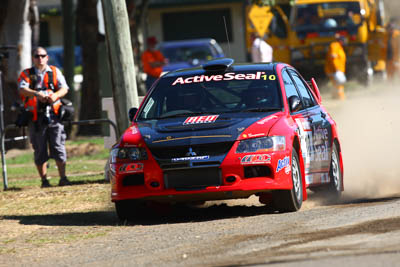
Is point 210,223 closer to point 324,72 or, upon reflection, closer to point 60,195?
point 60,195

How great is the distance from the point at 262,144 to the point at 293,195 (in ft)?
→ 2.04

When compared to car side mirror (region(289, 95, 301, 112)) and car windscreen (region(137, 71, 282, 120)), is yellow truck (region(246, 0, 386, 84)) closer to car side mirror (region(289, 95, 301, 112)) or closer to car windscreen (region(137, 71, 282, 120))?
car windscreen (region(137, 71, 282, 120))

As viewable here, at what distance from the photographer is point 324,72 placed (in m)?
32.9

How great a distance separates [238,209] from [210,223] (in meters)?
1.26

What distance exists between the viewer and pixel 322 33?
3206cm

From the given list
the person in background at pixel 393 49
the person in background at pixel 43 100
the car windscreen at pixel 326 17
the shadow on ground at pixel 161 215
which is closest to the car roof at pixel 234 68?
the shadow on ground at pixel 161 215

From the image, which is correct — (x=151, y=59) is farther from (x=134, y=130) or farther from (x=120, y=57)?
(x=134, y=130)

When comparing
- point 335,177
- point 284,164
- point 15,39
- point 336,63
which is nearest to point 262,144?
point 284,164

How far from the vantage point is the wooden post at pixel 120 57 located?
13.9 meters

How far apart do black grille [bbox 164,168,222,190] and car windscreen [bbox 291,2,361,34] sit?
889 inches

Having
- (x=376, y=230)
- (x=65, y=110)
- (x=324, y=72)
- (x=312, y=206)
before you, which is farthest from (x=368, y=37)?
(x=376, y=230)

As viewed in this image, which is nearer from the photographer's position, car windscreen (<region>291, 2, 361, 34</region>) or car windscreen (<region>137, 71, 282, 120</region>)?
car windscreen (<region>137, 71, 282, 120</region>)

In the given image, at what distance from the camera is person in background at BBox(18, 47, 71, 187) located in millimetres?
14141

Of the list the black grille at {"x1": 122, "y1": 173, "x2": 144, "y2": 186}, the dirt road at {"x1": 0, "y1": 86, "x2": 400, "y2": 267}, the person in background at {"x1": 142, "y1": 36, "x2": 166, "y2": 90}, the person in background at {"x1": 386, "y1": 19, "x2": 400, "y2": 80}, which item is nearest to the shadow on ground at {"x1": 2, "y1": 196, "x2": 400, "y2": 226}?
the dirt road at {"x1": 0, "y1": 86, "x2": 400, "y2": 267}
